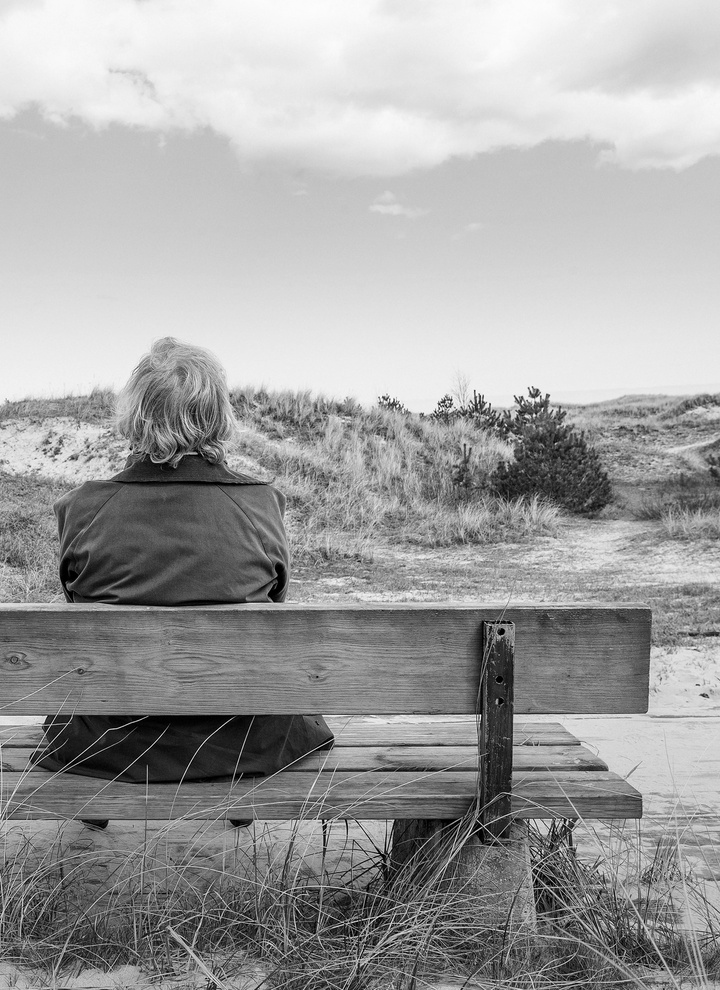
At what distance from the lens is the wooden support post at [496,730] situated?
2.08m

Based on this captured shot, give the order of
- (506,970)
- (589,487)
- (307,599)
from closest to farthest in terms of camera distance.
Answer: (506,970) < (307,599) < (589,487)

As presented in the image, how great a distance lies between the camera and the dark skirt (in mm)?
2352

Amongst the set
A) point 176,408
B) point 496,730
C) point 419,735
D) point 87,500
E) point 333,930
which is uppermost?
point 176,408

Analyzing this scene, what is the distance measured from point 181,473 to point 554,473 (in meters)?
13.9

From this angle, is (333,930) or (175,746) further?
(175,746)

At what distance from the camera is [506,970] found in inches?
76.7

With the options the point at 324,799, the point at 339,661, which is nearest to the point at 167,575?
the point at 339,661

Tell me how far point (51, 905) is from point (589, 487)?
1450cm

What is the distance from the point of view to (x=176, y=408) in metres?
2.52

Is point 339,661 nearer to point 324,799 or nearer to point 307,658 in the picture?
point 307,658

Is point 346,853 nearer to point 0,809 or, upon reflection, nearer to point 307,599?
point 0,809

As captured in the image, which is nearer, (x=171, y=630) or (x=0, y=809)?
(x=171, y=630)

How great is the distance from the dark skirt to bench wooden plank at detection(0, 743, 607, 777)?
0.12 m

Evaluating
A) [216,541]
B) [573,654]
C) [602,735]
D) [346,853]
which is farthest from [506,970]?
[602,735]
